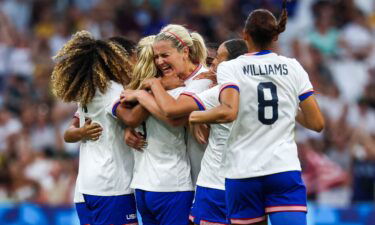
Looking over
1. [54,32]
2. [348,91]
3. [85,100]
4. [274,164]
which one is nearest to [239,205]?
[274,164]

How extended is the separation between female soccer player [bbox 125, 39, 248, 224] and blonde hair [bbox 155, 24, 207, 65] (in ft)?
1.37

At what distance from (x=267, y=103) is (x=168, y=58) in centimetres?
104

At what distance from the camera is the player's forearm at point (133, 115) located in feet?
21.2

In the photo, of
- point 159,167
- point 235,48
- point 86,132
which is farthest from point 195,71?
point 86,132

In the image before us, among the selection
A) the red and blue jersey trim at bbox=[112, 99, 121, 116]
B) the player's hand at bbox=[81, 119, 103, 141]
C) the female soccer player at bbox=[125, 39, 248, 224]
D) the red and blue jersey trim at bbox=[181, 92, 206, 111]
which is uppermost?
the red and blue jersey trim at bbox=[112, 99, 121, 116]

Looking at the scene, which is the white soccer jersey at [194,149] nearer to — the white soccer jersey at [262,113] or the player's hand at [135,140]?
the player's hand at [135,140]

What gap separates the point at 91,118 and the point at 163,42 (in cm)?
90

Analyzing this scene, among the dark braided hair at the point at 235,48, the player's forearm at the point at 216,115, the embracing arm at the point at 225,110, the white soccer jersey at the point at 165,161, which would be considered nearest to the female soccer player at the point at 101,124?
the white soccer jersey at the point at 165,161

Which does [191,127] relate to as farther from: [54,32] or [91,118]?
[54,32]

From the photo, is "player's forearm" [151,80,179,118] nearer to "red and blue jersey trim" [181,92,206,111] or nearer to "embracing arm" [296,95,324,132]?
"red and blue jersey trim" [181,92,206,111]

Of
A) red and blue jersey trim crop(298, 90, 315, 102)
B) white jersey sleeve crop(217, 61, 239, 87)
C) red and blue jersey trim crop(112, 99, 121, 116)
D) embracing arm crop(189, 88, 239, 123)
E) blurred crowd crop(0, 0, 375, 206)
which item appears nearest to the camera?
embracing arm crop(189, 88, 239, 123)

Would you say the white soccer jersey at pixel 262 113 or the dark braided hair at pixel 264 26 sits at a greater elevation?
the dark braided hair at pixel 264 26

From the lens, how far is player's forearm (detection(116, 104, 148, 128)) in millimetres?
6477

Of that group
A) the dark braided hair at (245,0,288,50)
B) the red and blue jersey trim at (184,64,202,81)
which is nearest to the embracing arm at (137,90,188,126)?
the red and blue jersey trim at (184,64,202,81)
